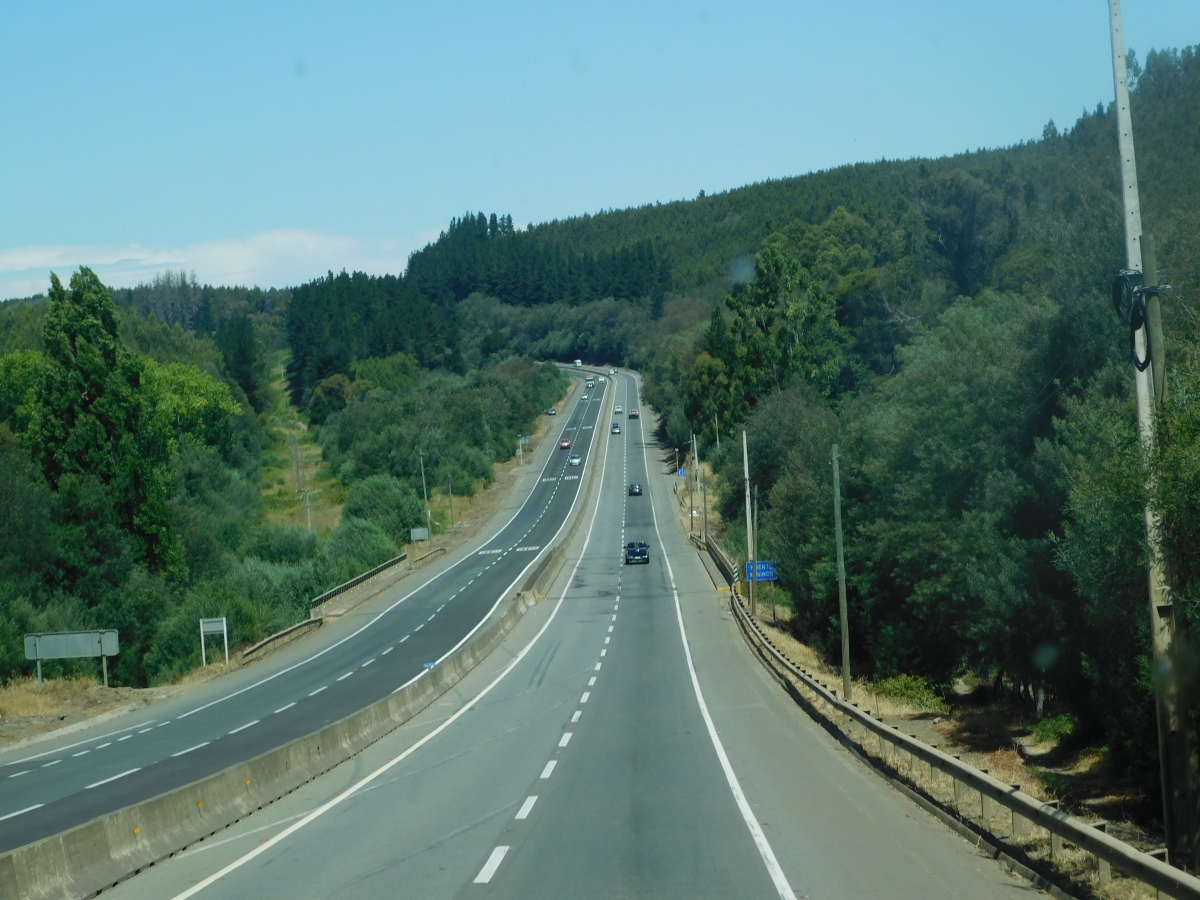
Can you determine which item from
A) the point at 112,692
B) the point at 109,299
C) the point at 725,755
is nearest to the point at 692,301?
the point at 109,299

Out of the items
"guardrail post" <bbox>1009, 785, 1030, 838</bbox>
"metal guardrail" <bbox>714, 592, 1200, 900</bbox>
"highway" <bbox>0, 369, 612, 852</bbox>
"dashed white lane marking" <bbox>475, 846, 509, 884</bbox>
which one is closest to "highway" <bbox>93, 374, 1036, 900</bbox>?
"dashed white lane marking" <bbox>475, 846, 509, 884</bbox>

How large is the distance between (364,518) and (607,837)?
8233cm

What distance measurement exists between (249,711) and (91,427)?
26.9 meters

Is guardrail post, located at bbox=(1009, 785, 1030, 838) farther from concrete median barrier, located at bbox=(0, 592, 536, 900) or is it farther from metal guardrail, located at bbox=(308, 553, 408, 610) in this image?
metal guardrail, located at bbox=(308, 553, 408, 610)

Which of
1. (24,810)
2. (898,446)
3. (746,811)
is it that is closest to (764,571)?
(898,446)

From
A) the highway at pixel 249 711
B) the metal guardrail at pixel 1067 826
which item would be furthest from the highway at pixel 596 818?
the highway at pixel 249 711

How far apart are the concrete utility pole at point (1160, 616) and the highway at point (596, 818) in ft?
5.72

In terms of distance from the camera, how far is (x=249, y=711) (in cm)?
3294

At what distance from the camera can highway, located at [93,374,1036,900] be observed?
1012 centimetres

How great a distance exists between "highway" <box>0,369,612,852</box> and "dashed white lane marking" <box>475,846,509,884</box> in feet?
24.8

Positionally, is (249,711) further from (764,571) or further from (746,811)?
(764,571)

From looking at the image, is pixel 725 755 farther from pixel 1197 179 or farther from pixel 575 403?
pixel 575 403

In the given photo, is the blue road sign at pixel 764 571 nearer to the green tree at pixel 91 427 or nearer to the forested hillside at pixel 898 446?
the forested hillside at pixel 898 446

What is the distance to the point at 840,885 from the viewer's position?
9.65 metres
